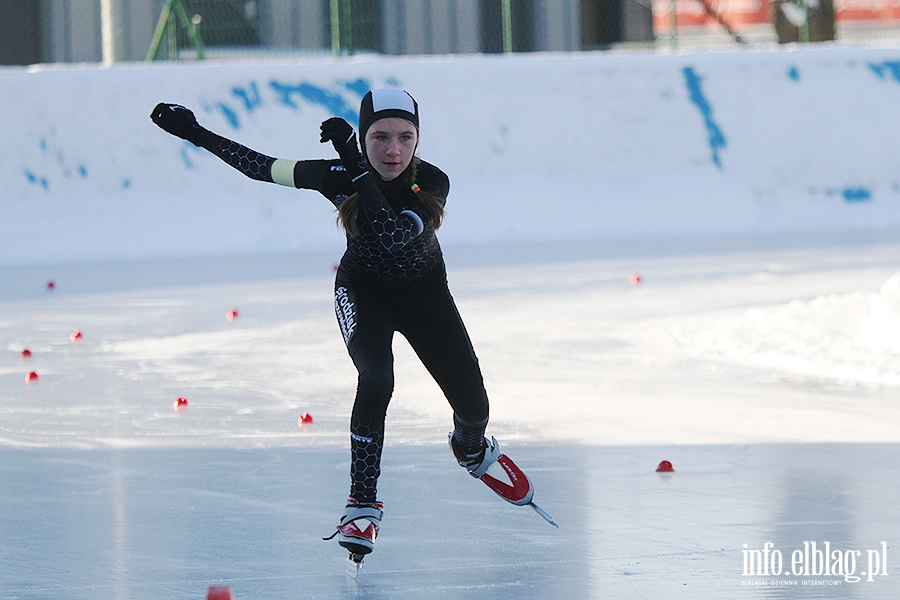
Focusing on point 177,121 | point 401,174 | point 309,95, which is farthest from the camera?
point 309,95

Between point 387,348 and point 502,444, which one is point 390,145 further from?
point 502,444

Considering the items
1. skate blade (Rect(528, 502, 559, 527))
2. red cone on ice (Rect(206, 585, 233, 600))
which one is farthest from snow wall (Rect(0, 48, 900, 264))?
red cone on ice (Rect(206, 585, 233, 600))

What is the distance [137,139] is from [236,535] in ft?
34.9

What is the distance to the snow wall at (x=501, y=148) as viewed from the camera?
1349 centimetres

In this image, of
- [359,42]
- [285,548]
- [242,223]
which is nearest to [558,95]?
[242,223]

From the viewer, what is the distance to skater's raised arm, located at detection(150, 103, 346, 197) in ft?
12.0

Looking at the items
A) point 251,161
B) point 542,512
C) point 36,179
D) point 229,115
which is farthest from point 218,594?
point 229,115

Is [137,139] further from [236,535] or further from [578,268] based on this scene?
[236,535]

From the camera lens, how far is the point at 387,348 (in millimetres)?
3609

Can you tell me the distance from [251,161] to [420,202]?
0.51 meters

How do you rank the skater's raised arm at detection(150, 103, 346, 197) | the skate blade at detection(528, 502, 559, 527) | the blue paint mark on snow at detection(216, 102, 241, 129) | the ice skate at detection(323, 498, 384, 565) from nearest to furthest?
the ice skate at detection(323, 498, 384, 565), the skater's raised arm at detection(150, 103, 346, 197), the skate blade at detection(528, 502, 559, 527), the blue paint mark on snow at detection(216, 102, 241, 129)

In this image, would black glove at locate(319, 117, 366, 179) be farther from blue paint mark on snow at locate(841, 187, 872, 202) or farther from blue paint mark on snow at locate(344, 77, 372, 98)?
blue paint mark on snow at locate(841, 187, 872, 202)

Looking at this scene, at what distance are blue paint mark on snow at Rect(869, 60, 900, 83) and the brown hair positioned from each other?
12.5 m

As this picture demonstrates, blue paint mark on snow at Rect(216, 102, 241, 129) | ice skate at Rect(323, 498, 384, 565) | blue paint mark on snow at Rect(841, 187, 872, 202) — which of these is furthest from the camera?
blue paint mark on snow at Rect(841, 187, 872, 202)
